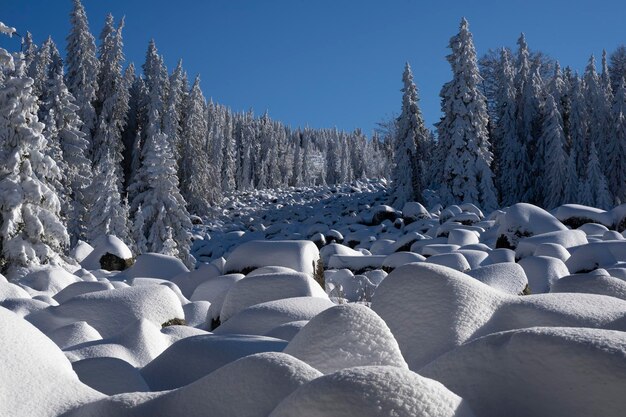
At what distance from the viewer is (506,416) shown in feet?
6.50

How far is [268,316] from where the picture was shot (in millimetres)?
4863

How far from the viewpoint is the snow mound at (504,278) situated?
24.0 ft

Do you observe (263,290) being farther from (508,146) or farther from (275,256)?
(508,146)

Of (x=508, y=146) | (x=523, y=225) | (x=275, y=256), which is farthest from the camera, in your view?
(x=508, y=146)

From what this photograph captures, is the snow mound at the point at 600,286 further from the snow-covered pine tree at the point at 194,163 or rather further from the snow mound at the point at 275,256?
the snow-covered pine tree at the point at 194,163

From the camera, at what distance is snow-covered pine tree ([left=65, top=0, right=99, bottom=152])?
3984cm

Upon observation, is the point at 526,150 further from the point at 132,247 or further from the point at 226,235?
the point at 132,247

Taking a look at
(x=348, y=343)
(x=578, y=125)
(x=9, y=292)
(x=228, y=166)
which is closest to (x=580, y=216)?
(x=9, y=292)

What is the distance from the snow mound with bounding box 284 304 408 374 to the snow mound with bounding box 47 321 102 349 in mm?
2937

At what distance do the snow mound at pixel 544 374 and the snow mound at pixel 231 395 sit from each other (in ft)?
1.96

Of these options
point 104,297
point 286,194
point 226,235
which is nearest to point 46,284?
point 104,297

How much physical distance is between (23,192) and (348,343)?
15.8 meters

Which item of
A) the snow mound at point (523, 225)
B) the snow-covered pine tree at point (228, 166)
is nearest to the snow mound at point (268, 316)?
the snow mound at point (523, 225)

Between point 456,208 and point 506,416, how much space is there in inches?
1192
